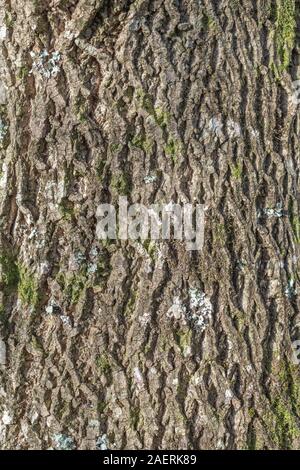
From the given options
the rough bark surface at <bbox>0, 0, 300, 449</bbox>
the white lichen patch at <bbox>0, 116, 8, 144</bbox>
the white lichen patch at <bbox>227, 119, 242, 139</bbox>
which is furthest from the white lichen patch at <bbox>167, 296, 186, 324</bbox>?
the white lichen patch at <bbox>0, 116, 8, 144</bbox>

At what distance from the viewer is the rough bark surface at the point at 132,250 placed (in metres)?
2.31

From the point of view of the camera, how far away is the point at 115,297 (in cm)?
234

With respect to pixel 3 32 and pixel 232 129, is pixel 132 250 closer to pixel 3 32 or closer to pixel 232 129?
pixel 232 129

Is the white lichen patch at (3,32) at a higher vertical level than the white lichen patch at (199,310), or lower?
higher

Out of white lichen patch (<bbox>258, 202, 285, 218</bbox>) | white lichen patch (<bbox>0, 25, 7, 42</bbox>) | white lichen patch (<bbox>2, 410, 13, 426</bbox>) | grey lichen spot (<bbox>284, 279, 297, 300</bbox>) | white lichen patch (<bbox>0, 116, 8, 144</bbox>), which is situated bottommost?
white lichen patch (<bbox>2, 410, 13, 426</bbox>)

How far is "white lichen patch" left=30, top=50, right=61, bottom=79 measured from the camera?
2.37 meters

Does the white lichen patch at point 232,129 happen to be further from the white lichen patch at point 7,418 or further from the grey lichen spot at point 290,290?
the white lichen patch at point 7,418

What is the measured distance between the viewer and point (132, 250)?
2.36 meters

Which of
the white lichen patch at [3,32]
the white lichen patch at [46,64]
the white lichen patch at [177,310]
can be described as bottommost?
the white lichen patch at [177,310]

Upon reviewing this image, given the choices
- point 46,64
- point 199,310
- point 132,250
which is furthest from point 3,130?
point 199,310

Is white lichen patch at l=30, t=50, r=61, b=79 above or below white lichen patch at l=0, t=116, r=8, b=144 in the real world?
above

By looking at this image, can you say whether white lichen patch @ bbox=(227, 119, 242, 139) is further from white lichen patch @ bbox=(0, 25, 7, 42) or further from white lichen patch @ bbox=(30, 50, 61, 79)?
white lichen patch @ bbox=(0, 25, 7, 42)

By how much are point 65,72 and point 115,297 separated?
85 centimetres

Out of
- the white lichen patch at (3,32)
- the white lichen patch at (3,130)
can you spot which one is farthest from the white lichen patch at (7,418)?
the white lichen patch at (3,32)
